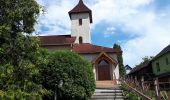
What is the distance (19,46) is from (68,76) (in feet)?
19.4

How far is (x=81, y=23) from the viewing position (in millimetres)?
43875

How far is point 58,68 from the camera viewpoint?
1898 centimetres

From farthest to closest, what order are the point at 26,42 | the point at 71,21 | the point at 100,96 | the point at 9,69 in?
the point at 71,21 < the point at 100,96 < the point at 26,42 < the point at 9,69

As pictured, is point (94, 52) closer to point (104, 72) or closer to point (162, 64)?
point (104, 72)

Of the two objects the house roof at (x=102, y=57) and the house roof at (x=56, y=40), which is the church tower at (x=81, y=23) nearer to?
the house roof at (x=56, y=40)

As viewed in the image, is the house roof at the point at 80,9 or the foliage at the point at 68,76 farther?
the house roof at the point at 80,9

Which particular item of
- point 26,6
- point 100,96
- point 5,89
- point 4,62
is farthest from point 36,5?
point 100,96

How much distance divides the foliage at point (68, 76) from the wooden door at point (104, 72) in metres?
16.1

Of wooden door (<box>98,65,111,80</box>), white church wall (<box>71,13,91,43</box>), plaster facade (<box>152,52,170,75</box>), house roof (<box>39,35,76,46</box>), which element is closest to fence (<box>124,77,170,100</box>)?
wooden door (<box>98,65,111,80</box>)

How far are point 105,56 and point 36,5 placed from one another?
22153 millimetres

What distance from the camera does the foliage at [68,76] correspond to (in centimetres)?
1862

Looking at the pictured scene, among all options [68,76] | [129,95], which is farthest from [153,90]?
[68,76]

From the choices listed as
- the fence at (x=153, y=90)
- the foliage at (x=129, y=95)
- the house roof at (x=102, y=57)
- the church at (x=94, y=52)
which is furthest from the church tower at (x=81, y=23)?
the fence at (x=153, y=90)

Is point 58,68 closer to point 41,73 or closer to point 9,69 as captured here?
point 41,73
